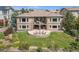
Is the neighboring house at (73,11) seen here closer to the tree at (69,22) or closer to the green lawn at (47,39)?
the tree at (69,22)

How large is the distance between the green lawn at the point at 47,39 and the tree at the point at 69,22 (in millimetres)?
68

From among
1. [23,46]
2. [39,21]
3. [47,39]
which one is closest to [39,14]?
[39,21]

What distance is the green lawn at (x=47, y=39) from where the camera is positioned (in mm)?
2809

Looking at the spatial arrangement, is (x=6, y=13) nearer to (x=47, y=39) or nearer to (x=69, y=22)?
(x=47, y=39)

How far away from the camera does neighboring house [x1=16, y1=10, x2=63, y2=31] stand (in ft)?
9.29

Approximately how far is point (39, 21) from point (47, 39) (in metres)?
0.21

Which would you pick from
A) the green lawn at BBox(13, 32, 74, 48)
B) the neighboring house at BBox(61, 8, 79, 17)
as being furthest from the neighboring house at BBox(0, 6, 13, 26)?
the neighboring house at BBox(61, 8, 79, 17)

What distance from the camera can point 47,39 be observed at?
9.27 feet

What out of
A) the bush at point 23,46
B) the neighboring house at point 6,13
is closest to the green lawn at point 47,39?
the bush at point 23,46

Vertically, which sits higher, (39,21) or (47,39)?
(39,21)

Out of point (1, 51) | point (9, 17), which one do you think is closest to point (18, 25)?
point (9, 17)

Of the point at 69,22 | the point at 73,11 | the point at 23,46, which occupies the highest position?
the point at 73,11
